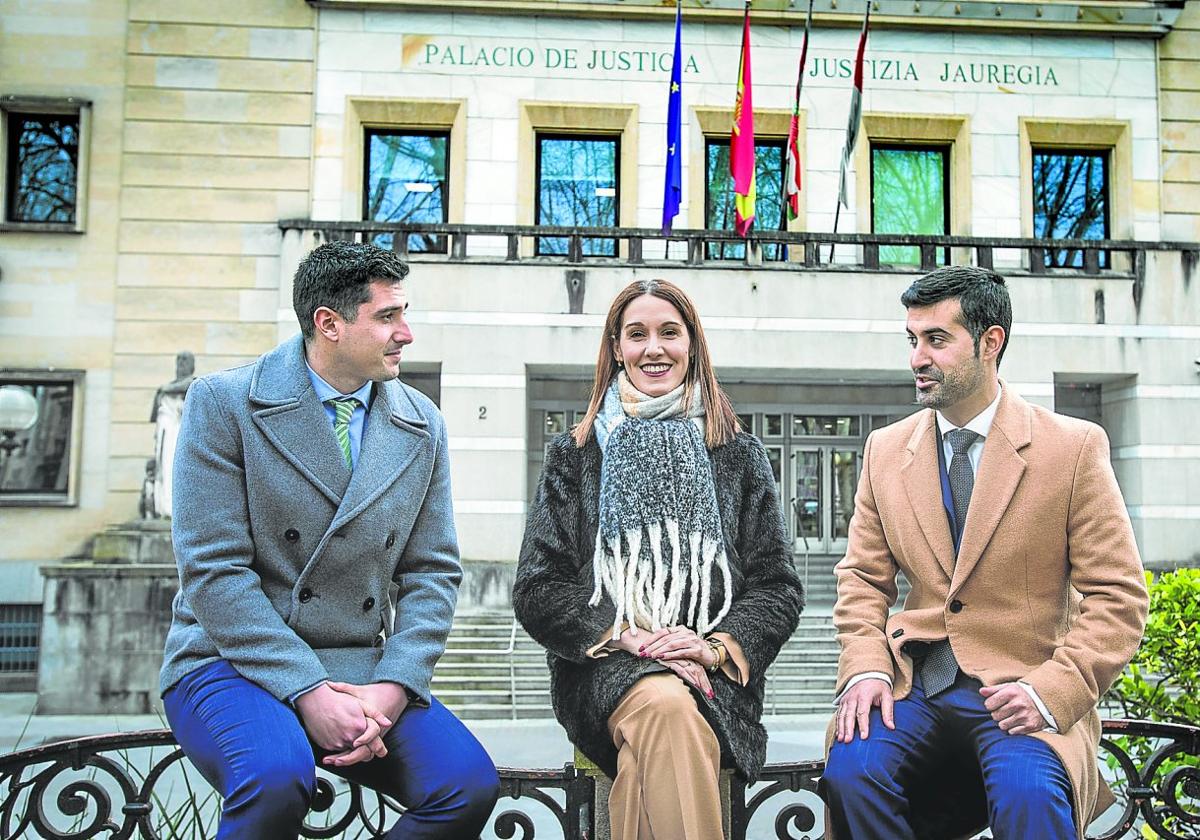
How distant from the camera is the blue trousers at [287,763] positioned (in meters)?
2.83

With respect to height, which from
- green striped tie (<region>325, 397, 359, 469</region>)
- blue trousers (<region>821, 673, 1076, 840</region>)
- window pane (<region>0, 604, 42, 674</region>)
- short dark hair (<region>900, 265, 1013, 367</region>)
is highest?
short dark hair (<region>900, 265, 1013, 367</region>)

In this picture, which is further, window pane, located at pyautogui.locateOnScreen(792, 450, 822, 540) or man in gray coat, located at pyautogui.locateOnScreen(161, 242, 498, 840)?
window pane, located at pyautogui.locateOnScreen(792, 450, 822, 540)

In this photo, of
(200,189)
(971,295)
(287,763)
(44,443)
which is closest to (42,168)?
(200,189)

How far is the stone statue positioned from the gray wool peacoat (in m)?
11.0

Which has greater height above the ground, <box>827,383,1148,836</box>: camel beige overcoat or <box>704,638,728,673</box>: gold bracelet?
<box>827,383,1148,836</box>: camel beige overcoat

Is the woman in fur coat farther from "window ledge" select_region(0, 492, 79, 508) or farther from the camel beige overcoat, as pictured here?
"window ledge" select_region(0, 492, 79, 508)

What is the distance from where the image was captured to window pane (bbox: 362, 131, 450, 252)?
57.0 feet

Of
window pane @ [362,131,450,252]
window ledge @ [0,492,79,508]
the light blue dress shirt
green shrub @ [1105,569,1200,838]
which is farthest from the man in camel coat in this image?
window ledge @ [0,492,79,508]

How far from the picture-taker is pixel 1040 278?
16.8m

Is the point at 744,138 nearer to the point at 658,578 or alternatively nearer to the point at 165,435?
the point at 165,435

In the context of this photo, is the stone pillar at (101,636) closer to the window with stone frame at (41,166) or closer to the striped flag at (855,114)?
the window with stone frame at (41,166)

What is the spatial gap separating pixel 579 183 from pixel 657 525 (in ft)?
47.5

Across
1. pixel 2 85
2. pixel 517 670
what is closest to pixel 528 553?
pixel 517 670

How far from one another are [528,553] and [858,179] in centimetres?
1515
